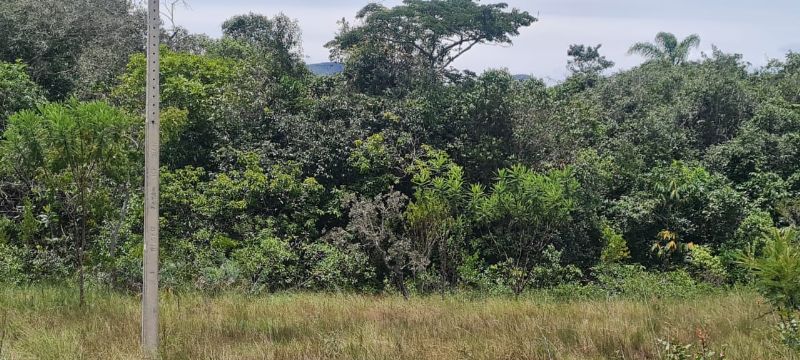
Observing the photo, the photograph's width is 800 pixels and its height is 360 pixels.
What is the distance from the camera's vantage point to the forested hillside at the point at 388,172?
39.0 ft

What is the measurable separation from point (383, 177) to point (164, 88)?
575cm

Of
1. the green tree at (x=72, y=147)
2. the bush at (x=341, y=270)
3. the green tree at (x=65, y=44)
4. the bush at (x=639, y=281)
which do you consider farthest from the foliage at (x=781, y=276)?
the green tree at (x=65, y=44)

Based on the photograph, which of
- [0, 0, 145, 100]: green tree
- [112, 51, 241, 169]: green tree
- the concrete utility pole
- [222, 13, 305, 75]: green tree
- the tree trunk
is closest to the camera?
the concrete utility pole

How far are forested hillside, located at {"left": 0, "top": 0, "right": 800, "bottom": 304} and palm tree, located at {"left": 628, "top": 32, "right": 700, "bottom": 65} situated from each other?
8514 mm

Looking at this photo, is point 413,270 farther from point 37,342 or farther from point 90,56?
point 90,56

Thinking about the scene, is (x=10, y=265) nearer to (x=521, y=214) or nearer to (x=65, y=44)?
(x=65, y=44)

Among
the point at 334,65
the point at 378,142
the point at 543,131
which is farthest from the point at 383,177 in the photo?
the point at 334,65

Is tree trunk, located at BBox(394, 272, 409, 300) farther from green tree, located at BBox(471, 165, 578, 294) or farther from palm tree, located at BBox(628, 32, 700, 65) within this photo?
palm tree, located at BBox(628, 32, 700, 65)

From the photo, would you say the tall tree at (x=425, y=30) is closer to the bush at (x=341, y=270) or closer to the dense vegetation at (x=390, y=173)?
the dense vegetation at (x=390, y=173)

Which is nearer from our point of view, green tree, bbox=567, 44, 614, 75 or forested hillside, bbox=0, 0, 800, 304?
forested hillside, bbox=0, 0, 800, 304

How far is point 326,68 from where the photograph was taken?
20109mm

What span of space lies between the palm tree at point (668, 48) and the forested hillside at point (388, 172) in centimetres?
851

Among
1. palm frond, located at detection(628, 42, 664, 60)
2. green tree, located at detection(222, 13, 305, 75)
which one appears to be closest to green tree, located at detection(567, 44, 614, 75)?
palm frond, located at detection(628, 42, 664, 60)

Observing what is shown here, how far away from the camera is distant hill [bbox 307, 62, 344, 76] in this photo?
19.2 m
